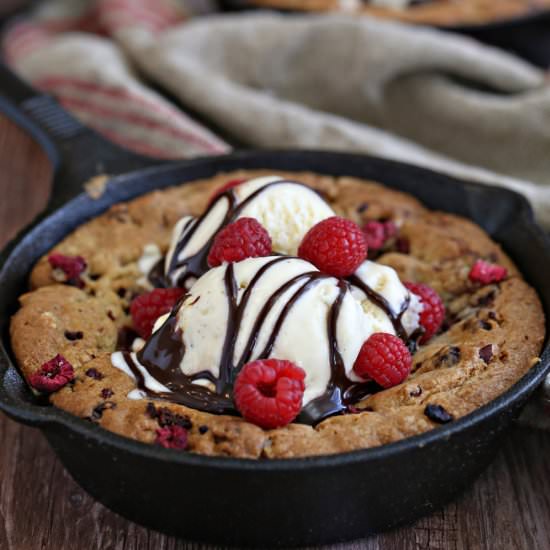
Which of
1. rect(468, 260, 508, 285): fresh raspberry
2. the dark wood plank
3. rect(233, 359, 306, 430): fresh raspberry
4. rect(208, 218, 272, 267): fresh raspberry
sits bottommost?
the dark wood plank

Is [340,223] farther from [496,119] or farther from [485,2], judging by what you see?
[485,2]

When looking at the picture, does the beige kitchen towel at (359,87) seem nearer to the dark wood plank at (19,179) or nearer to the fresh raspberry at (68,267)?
the dark wood plank at (19,179)

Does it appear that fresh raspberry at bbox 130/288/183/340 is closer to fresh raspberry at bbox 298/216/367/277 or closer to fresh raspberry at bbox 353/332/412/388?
fresh raspberry at bbox 298/216/367/277

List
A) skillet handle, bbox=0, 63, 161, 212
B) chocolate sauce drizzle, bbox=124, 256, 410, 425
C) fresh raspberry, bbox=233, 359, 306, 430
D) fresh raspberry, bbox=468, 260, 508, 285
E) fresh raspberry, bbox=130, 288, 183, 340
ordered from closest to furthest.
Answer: fresh raspberry, bbox=233, 359, 306, 430
chocolate sauce drizzle, bbox=124, 256, 410, 425
fresh raspberry, bbox=130, 288, 183, 340
fresh raspberry, bbox=468, 260, 508, 285
skillet handle, bbox=0, 63, 161, 212

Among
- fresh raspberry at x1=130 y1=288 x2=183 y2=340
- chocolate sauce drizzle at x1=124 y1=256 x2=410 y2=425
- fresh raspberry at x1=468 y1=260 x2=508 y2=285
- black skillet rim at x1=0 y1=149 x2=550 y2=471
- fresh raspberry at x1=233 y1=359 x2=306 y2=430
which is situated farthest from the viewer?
fresh raspberry at x1=468 y1=260 x2=508 y2=285

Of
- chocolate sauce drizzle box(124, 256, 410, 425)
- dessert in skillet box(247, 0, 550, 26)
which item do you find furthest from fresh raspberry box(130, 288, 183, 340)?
dessert in skillet box(247, 0, 550, 26)

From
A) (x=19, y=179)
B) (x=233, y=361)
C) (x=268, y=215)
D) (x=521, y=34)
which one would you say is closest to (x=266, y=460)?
(x=233, y=361)
